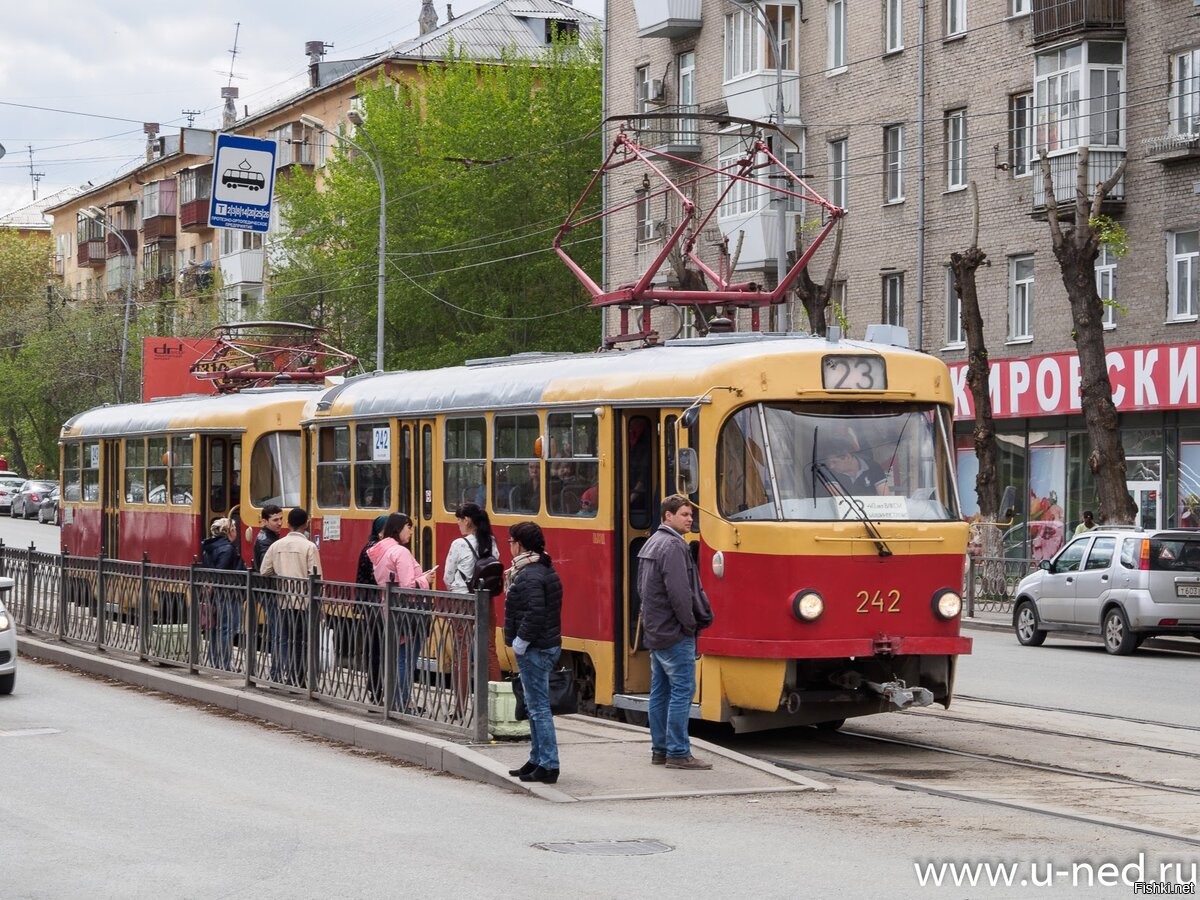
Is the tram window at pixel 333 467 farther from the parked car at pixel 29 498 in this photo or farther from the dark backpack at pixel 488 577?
the parked car at pixel 29 498

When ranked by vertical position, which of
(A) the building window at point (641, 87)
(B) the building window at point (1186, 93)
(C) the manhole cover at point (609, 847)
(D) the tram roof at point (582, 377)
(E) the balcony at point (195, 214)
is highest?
(E) the balcony at point (195, 214)

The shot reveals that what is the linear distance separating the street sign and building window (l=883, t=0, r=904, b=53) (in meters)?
18.4

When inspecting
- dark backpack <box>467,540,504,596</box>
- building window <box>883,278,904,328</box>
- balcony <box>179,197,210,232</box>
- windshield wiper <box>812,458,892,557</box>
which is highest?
balcony <box>179,197,210,232</box>

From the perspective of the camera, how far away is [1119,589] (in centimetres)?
2441

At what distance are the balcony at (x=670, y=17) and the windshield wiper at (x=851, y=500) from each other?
34.2 meters

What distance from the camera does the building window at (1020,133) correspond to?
119 ft

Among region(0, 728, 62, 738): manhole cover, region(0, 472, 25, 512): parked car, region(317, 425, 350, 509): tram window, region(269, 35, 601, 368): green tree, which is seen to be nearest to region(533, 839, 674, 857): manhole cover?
region(0, 728, 62, 738): manhole cover

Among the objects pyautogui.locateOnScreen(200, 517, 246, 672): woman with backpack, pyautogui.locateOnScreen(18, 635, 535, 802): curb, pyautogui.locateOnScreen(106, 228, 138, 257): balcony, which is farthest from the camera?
pyautogui.locateOnScreen(106, 228, 138, 257): balcony

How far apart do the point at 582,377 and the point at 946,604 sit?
138 inches

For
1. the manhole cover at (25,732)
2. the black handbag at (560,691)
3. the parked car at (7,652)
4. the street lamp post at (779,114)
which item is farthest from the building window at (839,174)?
the black handbag at (560,691)

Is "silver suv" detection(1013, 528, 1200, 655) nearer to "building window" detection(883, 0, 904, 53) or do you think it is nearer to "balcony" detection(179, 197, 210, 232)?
"building window" detection(883, 0, 904, 53)

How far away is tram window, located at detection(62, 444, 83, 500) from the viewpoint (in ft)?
100

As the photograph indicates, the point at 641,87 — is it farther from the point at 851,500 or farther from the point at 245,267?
the point at 851,500

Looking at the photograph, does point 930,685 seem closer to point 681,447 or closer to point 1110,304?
point 681,447
